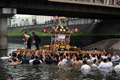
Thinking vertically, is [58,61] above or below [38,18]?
below

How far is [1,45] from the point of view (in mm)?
52094

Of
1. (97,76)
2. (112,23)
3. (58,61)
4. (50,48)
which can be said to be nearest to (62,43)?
(50,48)

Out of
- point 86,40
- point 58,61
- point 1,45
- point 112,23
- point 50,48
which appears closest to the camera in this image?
point 58,61

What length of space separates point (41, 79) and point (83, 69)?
18.0 feet

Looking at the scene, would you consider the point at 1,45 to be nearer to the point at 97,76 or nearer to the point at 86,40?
the point at 86,40

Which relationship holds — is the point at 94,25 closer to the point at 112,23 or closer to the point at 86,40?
the point at 112,23

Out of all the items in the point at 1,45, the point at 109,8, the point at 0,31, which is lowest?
the point at 1,45

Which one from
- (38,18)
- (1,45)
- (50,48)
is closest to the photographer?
(50,48)

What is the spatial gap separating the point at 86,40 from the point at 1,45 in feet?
88.3

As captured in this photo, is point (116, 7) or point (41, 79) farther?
point (116, 7)

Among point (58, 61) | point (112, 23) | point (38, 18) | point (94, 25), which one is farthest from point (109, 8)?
point (38, 18)

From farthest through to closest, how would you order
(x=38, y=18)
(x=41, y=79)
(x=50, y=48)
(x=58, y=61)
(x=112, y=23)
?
(x=38, y=18)
(x=112, y=23)
(x=50, y=48)
(x=58, y=61)
(x=41, y=79)

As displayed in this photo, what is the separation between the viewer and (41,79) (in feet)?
57.1

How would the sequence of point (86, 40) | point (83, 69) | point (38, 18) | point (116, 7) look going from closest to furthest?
point (83, 69) → point (116, 7) → point (86, 40) → point (38, 18)
